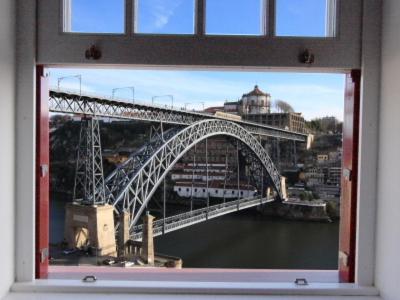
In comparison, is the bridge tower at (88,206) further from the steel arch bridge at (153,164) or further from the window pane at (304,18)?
the steel arch bridge at (153,164)

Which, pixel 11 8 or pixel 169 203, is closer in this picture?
pixel 11 8

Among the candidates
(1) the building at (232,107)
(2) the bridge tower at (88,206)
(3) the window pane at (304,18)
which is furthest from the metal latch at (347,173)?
(2) the bridge tower at (88,206)

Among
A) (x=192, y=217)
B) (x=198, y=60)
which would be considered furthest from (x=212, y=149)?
(x=198, y=60)

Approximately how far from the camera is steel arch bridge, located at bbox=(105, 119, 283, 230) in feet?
36.0

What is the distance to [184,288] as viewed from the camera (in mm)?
1383

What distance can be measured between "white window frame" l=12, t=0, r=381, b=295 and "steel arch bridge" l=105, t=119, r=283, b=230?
9.27 m

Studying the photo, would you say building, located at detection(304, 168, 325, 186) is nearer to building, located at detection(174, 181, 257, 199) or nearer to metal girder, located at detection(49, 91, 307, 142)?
metal girder, located at detection(49, 91, 307, 142)

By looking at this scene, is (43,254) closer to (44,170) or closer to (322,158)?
(44,170)

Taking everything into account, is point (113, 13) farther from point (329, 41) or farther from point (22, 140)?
point (329, 41)

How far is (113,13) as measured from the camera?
143cm

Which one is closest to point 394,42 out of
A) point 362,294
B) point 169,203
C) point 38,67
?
point 362,294

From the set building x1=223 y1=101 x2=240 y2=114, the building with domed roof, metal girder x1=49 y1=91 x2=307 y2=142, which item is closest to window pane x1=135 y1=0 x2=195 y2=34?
metal girder x1=49 y1=91 x2=307 y2=142

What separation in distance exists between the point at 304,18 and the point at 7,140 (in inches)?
45.3

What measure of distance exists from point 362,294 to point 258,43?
3.18ft
